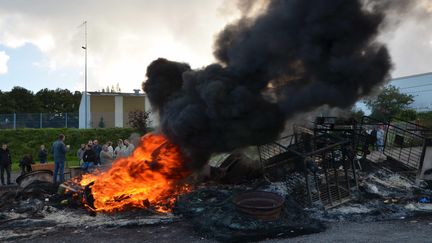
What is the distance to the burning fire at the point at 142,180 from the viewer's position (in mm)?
11406

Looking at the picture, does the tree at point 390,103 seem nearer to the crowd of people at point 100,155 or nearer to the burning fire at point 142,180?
the crowd of people at point 100,155

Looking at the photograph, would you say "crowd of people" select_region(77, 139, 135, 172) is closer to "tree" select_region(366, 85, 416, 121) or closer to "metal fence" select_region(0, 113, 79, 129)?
"metal fence" select_region(0, 113, 79, 129)

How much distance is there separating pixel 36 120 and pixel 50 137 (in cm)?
500

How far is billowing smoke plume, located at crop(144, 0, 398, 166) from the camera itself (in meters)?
10.4

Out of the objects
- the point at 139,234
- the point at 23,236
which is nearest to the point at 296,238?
the point at 139,234

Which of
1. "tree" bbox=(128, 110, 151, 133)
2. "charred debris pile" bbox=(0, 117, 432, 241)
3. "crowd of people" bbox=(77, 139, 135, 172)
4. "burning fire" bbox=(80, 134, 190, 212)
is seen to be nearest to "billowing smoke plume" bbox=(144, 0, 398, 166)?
"burning fire" bbox=(80, 134, 190, 212)

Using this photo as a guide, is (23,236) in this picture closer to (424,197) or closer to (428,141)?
(424,197)

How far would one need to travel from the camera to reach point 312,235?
8.91 m

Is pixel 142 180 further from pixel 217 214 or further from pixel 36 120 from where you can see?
pixel 36 120

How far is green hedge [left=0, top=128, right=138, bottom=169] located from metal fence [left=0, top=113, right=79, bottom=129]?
397 centimetres

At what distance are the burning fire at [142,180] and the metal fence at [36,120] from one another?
73.1 ft

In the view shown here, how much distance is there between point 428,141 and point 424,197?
194 centimetres

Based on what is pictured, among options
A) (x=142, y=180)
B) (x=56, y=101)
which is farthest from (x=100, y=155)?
(x=56, y=101)

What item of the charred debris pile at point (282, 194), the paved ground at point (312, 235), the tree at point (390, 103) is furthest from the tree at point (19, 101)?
the paved ground at point (312, 235)
